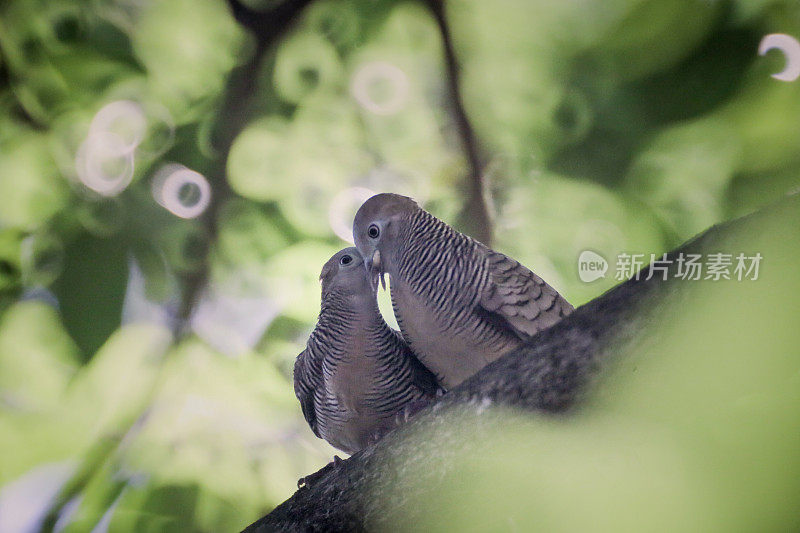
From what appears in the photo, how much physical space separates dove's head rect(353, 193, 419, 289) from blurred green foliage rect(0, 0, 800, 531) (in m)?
0.26

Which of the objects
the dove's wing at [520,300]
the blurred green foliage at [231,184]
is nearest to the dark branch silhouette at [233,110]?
the blurred green foliage at [231,184]

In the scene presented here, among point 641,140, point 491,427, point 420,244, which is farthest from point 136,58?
point 491,427

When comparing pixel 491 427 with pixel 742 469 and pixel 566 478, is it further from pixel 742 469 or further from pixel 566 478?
pixel 742 469

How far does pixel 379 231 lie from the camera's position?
1.15m

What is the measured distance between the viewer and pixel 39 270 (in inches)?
62.5

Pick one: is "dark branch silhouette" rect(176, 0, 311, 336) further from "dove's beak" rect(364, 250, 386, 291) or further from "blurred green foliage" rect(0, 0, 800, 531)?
"dove's beak" rect(364, 250, 386, 291)

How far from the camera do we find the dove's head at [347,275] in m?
1.15

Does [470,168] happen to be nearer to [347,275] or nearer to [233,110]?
[347,275]

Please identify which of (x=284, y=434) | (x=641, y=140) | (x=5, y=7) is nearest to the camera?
(x=641, y=140)

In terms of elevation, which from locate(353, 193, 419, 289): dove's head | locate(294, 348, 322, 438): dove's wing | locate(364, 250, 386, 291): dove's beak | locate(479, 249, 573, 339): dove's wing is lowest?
locate(479, 249, 573, 339): dove's wing

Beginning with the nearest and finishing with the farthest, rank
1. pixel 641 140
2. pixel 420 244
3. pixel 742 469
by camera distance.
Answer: pixel 742 469, pixel 420 244, pixel 641 140

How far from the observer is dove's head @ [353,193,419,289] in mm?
1137

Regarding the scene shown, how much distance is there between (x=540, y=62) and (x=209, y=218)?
81 cm

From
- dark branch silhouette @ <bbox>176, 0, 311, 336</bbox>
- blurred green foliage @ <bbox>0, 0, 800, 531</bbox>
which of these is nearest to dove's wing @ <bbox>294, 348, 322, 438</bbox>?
blurred green foliage @ <bbox>0, 0, 800, 531</bbox>
